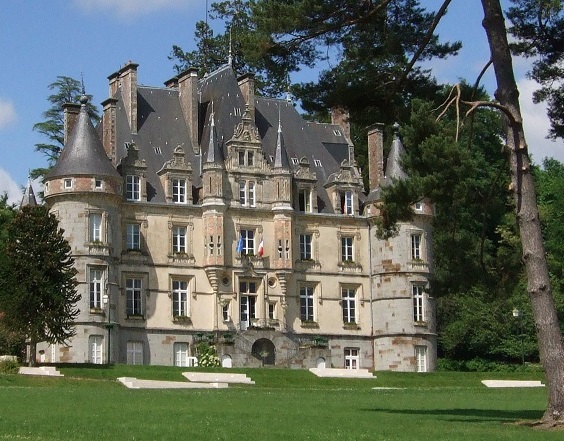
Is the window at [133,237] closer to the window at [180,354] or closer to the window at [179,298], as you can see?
the window at [179,298]

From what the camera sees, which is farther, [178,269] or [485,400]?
[178,269]

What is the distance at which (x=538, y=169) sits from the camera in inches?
3263

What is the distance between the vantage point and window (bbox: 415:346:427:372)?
196 feet

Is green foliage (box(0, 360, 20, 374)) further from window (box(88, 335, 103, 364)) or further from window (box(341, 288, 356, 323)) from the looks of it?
window (box(341, 288, 356, 323))

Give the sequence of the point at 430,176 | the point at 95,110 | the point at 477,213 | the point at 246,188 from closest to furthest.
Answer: the point at 430,176 < the point at 477,213 < the point at 246,188 < the point at 95,110

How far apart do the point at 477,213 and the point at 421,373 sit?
27.9 metres

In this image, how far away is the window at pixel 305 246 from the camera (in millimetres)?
61125

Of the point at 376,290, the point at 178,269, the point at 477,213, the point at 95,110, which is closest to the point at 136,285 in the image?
the point at 178,269

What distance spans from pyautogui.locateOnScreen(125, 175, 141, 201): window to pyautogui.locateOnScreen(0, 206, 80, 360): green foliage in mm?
8080

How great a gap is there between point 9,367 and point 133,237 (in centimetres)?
1228

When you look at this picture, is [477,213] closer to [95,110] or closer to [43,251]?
[43,251]

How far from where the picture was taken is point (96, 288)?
183 ft

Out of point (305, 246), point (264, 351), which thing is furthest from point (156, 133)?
point (264, 351)

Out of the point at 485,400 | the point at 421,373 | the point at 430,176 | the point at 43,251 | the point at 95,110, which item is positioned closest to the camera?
the point at 430,176
